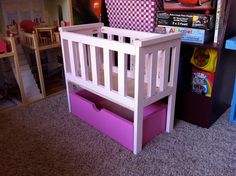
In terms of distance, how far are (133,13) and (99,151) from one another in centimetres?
91

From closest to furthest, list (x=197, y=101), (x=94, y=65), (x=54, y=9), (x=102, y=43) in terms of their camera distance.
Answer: (x=102, y=43) → (x=94, y=65) → (x=197, y=101) → (x=54, y=9)

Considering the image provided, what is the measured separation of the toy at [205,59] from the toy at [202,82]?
36mm

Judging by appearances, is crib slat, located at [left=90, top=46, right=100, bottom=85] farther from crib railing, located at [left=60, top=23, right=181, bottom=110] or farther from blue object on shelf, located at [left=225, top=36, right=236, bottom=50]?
blue object on shelf, located at [left=225, top=36, right=236, bottom=50]

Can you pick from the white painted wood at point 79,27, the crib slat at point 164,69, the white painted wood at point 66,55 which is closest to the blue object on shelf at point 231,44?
the crib slat at point 164,69

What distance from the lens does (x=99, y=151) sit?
1.25 metres

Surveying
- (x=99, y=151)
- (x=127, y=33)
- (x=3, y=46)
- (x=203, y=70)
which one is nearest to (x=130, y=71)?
(x=127, y=33)

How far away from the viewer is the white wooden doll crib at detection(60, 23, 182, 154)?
3.60 feet

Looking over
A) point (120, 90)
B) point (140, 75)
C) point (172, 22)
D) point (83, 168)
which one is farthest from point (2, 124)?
point (172, 22)

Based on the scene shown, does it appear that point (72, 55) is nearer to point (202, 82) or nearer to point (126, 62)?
point (126, 62)

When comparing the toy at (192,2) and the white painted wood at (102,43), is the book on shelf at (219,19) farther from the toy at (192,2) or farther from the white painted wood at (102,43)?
the white painted wood at (102,43)

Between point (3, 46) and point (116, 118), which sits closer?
point (116, 118)

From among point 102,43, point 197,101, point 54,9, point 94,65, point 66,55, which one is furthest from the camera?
point 54,9

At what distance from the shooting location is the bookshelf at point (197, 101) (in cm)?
136

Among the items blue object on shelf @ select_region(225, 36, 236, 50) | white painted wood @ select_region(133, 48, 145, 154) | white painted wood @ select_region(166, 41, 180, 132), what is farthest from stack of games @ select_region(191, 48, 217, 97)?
white painted wood @ select_region(133, 48, 145, 154)
